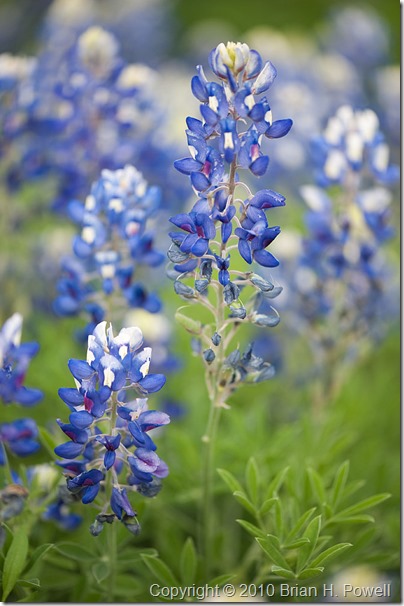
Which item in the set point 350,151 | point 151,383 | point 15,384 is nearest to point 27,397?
point 15,384

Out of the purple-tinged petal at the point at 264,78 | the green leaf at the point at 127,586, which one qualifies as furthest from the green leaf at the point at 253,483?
the purple-tinged petal at the point at 264,78

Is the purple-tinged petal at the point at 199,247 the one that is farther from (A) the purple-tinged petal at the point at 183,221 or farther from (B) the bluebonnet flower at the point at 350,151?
(B) the bluebonnet flower at the point at 350,151

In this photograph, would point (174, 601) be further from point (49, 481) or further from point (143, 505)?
point (49, 481)

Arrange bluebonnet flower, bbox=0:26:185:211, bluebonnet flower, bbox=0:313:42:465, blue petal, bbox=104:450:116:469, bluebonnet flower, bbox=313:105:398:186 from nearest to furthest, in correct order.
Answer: blue petal, bbox=104:450:116:469
bluebonnet flower, bbox=0:313:42:465
bluebonnet flower, bbox=313:105:398:186
bluebonnet flower, bbox=0:26:185:211

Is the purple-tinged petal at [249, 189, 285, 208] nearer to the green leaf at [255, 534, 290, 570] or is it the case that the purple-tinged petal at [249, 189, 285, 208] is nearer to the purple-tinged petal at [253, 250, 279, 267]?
the purple-tinged petal at [253, 250, 279, 267]

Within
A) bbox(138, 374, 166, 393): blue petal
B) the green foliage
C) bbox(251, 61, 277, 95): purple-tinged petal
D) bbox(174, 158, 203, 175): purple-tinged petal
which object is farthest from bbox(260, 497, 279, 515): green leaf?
bbox(251, 61, 277, 95): purple-tinged petal

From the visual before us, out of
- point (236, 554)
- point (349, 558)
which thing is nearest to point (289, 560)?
point (349, 558)
